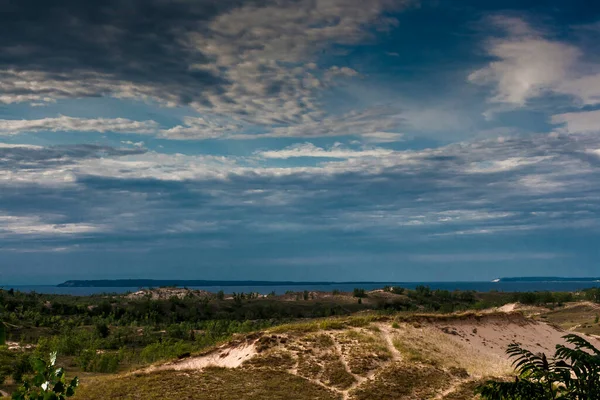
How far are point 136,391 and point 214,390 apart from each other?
3.31 meters

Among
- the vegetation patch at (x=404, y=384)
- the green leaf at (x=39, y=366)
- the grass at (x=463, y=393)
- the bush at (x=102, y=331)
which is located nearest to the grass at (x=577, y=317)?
the grass at (x=463, y=393)

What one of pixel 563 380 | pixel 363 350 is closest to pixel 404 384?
pixel 363 350

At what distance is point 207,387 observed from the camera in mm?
23781

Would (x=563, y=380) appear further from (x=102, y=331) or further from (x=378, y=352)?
(x=102, y=331)

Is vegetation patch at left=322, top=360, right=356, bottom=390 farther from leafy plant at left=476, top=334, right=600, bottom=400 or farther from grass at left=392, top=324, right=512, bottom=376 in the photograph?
leafy plant at left=476, top=334, right=600, bottom=400

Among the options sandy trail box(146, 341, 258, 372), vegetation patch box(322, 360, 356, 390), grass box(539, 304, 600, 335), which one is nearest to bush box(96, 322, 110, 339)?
sandy trail box(146, 341, 258, 372)

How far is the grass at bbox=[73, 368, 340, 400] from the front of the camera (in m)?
22.6

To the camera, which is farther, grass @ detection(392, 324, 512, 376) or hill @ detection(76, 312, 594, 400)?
grass @ detection(392, 324, 512, 376)

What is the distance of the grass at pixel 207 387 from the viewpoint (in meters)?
22.6

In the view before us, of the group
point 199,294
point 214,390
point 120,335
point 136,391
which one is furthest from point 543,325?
point 199,294

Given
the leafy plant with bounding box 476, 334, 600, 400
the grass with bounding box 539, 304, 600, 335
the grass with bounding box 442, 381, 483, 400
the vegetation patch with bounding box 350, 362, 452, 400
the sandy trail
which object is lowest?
the grass with bounding box 539, 304, 600, 335

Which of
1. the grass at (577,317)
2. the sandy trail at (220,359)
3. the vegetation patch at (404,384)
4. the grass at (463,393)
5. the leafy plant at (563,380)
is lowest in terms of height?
the grass at (577,317)

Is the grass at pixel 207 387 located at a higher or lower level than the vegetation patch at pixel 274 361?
lower

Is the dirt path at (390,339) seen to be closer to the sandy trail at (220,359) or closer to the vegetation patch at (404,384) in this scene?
the vegetation patch at (404,384)
